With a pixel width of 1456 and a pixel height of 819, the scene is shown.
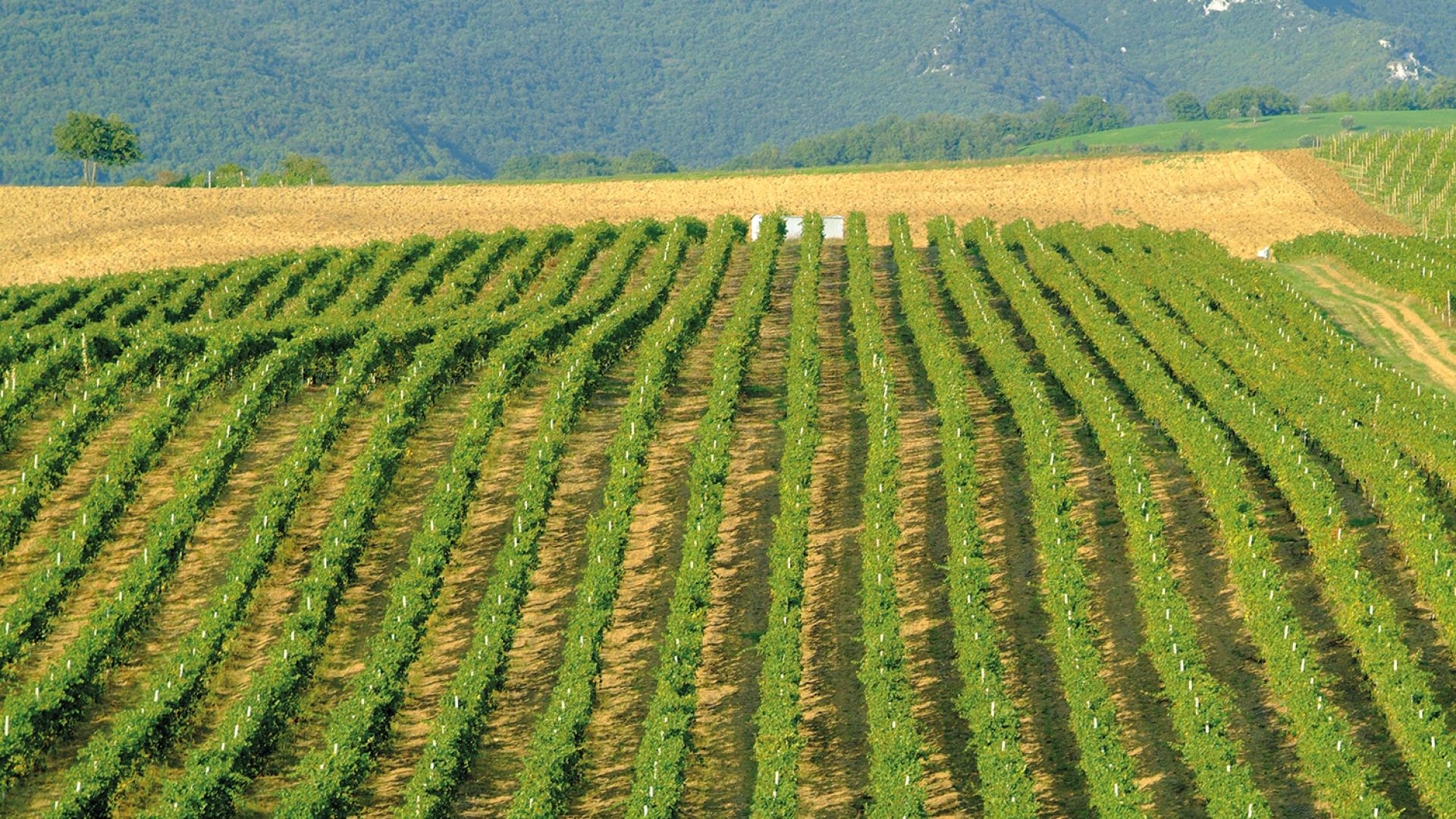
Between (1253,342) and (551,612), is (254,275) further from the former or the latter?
(1253,342)

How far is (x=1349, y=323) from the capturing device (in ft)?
156

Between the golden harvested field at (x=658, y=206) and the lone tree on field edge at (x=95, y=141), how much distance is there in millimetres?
17856

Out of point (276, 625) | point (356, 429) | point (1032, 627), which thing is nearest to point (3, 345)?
point (356, 429)

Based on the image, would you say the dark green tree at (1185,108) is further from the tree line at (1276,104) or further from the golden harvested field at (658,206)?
the golden harvested field at (658,206)

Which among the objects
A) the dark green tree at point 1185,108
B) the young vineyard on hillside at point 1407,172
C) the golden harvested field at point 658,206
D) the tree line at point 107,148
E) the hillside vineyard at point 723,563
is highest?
the hillside vineyard at point 723,563

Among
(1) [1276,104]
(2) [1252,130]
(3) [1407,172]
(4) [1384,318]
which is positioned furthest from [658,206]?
(1) [1276,104]

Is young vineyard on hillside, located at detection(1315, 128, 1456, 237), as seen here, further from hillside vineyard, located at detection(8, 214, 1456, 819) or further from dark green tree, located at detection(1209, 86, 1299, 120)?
dark green tree, located at detection(1209, 86, 1299, 120)

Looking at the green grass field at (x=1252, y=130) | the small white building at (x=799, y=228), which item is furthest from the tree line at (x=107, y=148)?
the green grass field at (x=1252, y=130)

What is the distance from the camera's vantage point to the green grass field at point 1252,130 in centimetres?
13662

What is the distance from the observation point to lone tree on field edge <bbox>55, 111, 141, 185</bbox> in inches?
3551

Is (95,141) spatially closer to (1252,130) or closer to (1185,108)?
(1252,130)

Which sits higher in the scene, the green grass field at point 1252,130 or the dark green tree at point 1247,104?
the green grass field at point 1252,130

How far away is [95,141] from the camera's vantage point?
297ft

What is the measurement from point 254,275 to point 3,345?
11.4 m
